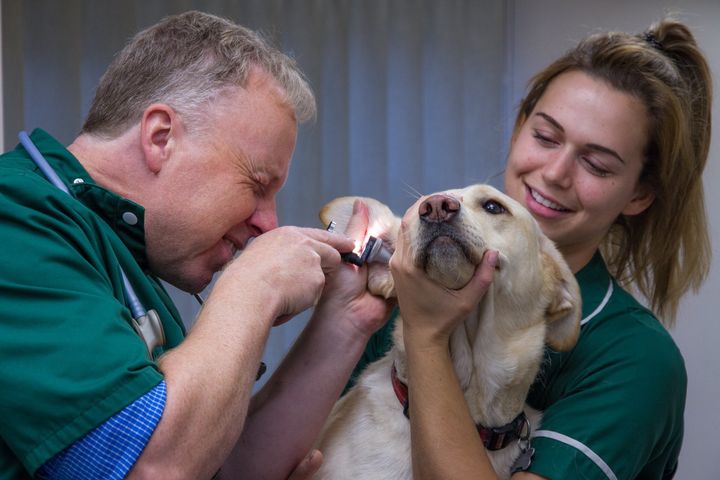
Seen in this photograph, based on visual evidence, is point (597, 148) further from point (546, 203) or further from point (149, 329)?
point (149, 329)

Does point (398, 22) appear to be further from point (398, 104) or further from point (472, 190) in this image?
point (472, 190)

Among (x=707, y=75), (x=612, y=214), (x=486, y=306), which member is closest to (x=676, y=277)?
(x=612, y=214)

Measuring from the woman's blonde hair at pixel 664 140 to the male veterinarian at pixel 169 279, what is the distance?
0.67 metres

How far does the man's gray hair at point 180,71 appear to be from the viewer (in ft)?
3.75

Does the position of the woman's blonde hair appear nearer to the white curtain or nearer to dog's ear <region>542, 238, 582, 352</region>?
dog's ear <region>542, 238, 582, 352</region>

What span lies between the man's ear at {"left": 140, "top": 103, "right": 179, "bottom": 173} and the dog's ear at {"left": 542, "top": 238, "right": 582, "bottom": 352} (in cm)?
72

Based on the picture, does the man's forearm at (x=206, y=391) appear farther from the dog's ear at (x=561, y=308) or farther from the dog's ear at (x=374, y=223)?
the dog's ear at (x=561, y=308)

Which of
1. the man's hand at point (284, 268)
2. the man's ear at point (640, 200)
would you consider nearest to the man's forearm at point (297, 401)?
the man's hand at point (284, 268)

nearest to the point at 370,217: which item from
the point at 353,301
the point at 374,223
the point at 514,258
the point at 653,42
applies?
the point at 374,223

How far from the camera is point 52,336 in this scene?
2.59 feet

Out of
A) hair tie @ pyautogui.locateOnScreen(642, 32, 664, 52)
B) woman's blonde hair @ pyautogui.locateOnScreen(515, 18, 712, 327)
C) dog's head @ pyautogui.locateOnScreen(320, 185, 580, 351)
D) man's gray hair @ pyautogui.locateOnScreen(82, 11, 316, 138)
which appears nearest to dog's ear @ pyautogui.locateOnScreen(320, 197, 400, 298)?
dog's head @ pyautogui.locateOnScreen(320, 185, 580, 351)

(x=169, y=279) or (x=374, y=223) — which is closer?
(x=169, y=279)

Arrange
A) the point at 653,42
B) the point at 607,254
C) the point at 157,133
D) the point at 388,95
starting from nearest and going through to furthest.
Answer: the point at 157,133 → the point at 653,42 → the point at 607,254 → the point at 388,95

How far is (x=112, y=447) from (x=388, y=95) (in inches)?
106
